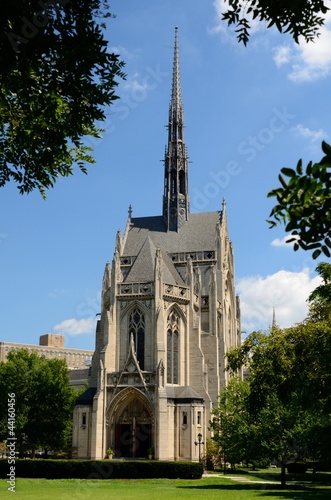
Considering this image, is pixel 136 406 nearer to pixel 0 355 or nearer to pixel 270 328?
pixel 270 328

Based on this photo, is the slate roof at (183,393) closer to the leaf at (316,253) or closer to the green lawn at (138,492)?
the green lawn at (138,492)

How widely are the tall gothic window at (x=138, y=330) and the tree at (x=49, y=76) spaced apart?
4380 centimetres

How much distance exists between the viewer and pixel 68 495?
27.4m

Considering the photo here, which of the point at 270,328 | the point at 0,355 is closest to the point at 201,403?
the point at 270,328

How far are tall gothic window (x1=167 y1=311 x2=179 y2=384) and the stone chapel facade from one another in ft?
0.30

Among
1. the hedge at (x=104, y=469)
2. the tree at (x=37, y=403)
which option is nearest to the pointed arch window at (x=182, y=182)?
the tree at (x=37, y=403)

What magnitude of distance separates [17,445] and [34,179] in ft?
185

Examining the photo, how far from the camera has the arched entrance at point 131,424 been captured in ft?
172

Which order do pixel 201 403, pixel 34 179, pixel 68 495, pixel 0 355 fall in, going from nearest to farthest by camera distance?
pixel 34 179 < pixel 68 495 < pixel 201 403 < pixel 0 355

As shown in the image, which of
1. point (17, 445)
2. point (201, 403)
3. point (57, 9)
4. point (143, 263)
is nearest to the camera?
point (57, 9)

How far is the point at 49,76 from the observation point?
37.1 feet

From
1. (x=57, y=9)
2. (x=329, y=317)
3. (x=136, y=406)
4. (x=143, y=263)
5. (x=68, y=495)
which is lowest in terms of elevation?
(x=68, y=495)

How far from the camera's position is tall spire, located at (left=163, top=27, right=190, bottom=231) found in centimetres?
7056

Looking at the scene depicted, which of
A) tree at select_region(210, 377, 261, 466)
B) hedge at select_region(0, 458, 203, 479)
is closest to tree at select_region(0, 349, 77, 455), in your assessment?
tree at select_region(210, 377, 261, 466)
